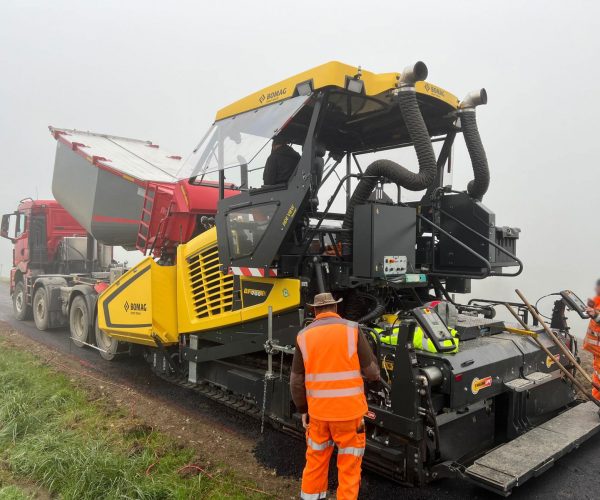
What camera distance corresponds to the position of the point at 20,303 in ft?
34.8

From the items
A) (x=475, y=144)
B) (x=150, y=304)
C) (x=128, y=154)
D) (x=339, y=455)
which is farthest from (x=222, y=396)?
(x=128, y=154)

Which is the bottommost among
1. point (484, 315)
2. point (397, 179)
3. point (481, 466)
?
point (481, 466)

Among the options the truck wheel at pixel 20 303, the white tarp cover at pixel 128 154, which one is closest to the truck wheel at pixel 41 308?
the truck wheel at pixel 20 303

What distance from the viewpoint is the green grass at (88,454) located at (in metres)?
3.20

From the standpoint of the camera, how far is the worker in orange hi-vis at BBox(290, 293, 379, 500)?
107 inches

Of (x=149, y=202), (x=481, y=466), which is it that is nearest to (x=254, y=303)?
(x=481, y=466)

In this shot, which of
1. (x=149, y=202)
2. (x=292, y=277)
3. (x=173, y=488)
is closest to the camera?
(x=173, y=488)

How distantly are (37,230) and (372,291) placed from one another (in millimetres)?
8664

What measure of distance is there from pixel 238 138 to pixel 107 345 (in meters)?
4.21

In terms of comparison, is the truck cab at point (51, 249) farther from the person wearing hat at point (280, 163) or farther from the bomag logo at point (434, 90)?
the bomag logo at point (434, 90)

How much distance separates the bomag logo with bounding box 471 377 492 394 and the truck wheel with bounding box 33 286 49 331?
8.23 m

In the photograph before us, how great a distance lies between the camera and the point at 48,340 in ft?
27.3

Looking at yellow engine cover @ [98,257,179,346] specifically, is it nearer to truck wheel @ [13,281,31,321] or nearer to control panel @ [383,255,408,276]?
control panel @ [383,255,408,276]

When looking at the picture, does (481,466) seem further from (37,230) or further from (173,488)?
(37,230)
